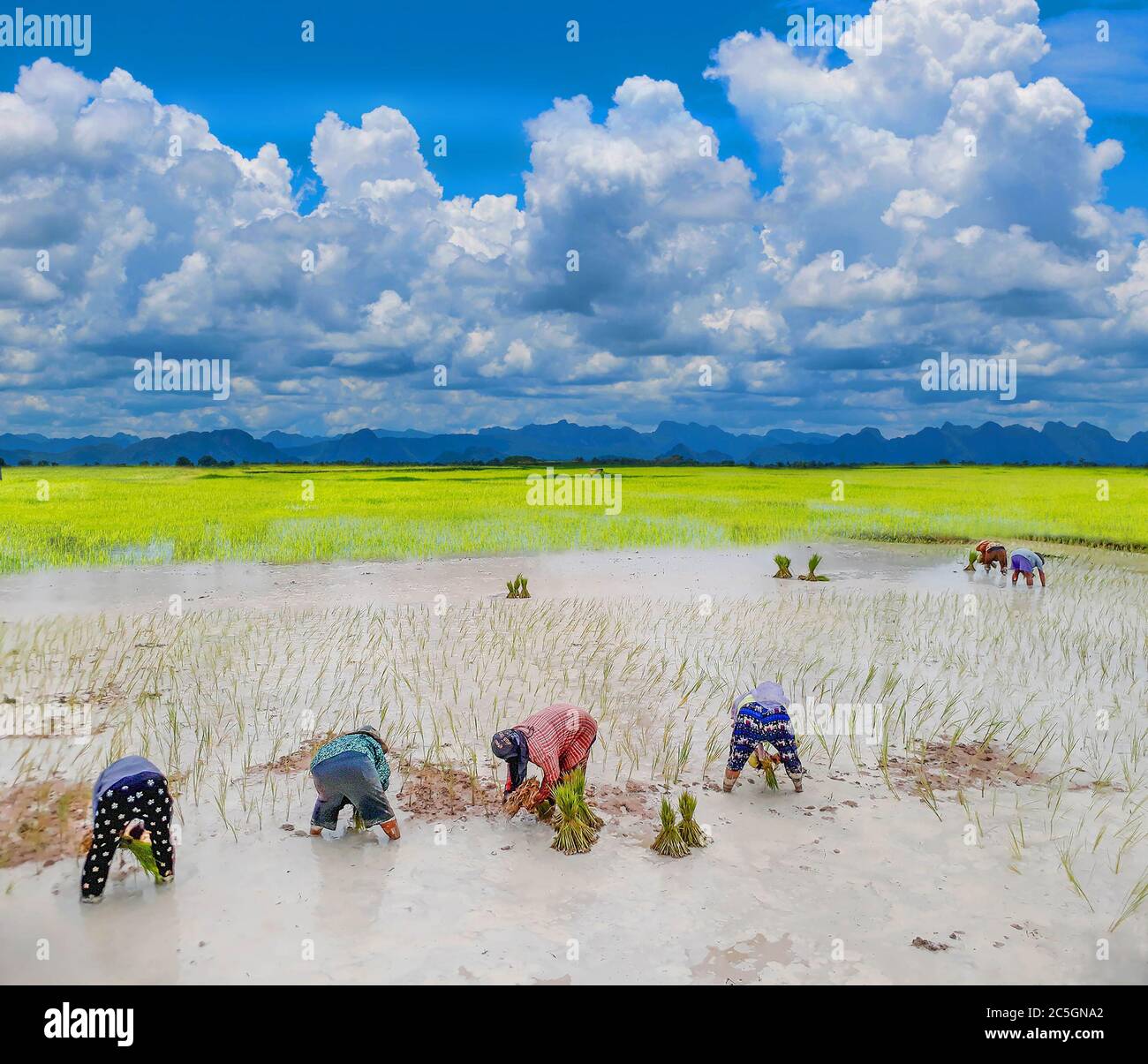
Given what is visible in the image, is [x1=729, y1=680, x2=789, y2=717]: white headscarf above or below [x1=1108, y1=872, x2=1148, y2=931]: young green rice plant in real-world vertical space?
above

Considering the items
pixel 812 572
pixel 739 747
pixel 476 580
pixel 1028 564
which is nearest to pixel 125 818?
pixel 739 747

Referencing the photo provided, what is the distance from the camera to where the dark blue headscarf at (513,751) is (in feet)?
17.1

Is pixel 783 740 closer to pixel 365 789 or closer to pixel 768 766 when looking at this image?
pixel 768 766

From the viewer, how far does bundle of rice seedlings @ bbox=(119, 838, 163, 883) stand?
Answer: 4.55 meters

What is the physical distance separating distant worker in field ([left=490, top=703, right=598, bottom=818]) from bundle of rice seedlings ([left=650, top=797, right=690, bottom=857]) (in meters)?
0.77

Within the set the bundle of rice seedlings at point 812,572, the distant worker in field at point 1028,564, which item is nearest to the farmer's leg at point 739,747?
the bundle of rice seedlings at point 812,572

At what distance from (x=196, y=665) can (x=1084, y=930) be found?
26.8ft

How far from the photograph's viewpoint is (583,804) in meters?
5.19

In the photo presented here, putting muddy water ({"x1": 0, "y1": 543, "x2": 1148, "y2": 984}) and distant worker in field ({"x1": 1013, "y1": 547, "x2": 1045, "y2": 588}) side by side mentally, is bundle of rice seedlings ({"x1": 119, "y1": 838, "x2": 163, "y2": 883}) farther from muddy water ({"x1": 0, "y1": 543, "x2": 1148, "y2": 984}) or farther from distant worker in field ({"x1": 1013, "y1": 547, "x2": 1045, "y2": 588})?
distant worker in field ({"x1": 1013, "y1": 547, "x2": 1045, "y2": 588})

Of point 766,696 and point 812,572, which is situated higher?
point 812,572

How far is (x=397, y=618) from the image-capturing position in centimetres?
1123

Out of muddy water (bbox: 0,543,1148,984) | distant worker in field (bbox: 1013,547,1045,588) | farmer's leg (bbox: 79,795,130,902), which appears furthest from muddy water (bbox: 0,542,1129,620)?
farmer's leg (bbox: 79,795,130,902)

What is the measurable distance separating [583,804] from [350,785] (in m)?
1.43

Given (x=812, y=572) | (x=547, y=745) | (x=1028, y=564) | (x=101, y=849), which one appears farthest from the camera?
(x=812, y=572)
